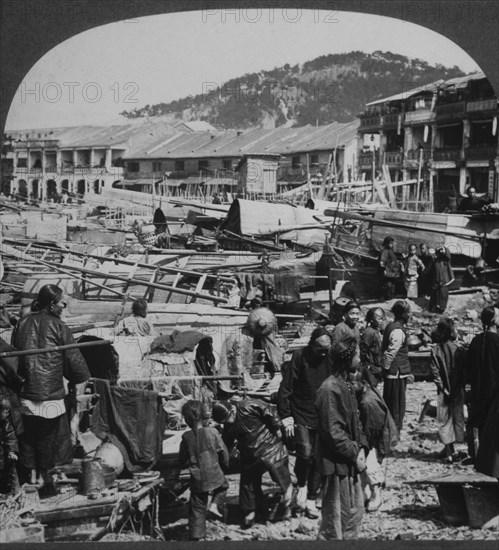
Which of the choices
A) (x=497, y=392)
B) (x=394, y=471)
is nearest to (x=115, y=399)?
(x=394, y=471)

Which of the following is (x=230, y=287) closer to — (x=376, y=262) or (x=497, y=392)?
(x=376, y=262)

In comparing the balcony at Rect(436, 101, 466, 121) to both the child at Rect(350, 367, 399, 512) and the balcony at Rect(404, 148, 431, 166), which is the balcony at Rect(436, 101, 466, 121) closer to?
the balcony at Rect(404, 148, 431, 166)

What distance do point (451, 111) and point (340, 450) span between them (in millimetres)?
2737

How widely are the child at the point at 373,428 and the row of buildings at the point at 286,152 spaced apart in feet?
5.18

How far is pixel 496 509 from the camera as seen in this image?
14.2ft

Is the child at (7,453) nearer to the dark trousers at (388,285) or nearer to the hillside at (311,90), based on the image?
the hillside at (311,90)

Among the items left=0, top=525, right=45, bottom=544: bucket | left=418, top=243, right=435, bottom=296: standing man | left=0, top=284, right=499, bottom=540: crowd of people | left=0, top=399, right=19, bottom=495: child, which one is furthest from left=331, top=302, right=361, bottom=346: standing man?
left=0, top=525, right=45, bottom=544: bucket

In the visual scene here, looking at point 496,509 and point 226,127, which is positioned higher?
point 226,127

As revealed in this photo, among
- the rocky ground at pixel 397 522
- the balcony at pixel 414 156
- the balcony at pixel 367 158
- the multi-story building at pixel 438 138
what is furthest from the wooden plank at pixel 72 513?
the balcony at pixel 414 156

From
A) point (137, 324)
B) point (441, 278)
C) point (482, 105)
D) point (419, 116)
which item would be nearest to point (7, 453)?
point (137, 324)

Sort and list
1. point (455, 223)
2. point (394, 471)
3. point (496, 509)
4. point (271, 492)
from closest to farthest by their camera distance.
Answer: point (496, 509)
point (271, 492)
point (394, 471)
point (455, 223)

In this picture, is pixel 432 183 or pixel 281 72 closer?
pixel 281 72

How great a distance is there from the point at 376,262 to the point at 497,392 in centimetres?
313

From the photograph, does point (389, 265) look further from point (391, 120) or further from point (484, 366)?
point (484, 366)
